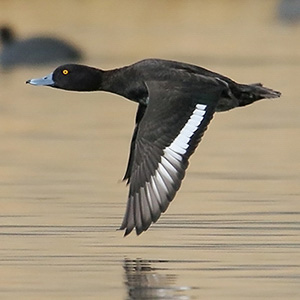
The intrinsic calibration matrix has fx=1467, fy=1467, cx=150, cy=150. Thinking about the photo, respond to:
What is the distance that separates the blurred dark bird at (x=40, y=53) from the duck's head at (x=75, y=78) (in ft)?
45.6

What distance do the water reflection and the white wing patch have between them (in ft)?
1.37

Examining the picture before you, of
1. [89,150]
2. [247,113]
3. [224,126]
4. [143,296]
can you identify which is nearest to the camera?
[143,296]

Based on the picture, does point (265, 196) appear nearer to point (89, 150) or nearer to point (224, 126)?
point (89, 150)

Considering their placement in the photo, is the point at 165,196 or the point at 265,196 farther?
the point at 265,196

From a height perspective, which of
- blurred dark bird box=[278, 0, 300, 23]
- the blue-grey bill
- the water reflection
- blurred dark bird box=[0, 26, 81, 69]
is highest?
blurred dark bird box=[278, 0, 300, 23]

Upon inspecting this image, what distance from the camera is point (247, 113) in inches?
664

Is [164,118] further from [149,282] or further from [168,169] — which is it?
[149,282]

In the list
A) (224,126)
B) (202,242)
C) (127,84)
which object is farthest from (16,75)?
(202,242)

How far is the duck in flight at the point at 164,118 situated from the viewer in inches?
355

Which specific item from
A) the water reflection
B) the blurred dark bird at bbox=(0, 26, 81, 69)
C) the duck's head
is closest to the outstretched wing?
the water reflection

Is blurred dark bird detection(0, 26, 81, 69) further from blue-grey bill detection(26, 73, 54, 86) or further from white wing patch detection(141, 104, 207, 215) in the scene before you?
white wing patch detection(141, 104, 207, 215)

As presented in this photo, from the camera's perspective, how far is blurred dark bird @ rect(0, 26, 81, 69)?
82.1 feet

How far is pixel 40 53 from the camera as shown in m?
25.1

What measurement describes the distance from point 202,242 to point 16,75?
1404cm
